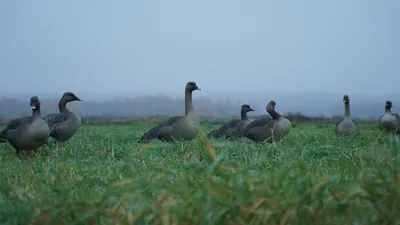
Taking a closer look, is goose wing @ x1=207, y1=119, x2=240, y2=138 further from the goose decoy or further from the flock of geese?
the goose decoy

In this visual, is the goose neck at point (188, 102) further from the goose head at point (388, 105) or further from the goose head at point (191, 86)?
the goose head at point (388, 105)

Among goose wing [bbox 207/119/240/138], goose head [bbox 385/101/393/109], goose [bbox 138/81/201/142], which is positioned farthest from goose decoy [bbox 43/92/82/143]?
goose head [bbox 385/101/393/109]

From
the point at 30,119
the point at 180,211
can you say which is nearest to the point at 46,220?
the point at 180,211

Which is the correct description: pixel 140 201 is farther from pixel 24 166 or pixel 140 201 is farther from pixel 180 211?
pixel 24 166

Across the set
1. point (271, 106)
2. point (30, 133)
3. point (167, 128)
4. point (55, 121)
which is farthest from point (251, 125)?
point (30, 133)

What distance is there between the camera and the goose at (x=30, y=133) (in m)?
8.39

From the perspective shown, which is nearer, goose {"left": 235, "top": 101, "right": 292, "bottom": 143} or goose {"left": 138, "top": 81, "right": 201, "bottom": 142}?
goose {"left": 235, "top": 101, "right": 292, "bottom": 143}

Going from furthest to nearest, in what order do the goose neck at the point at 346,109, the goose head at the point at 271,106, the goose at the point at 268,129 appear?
the goose neck at the point at 346,109 < the goose head at the point at 271,106 < the goose at the point at 268,129

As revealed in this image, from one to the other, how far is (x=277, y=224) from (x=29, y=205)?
62.0 inches

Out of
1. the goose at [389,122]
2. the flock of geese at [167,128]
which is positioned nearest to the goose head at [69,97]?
the flock of geese at [167,128]

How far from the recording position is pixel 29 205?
12.9 feet

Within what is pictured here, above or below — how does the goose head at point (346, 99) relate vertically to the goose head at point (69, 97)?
below

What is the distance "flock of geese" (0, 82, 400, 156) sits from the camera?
27.8 feet

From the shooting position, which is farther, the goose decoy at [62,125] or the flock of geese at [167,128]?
the goose decoy at [62,125]
